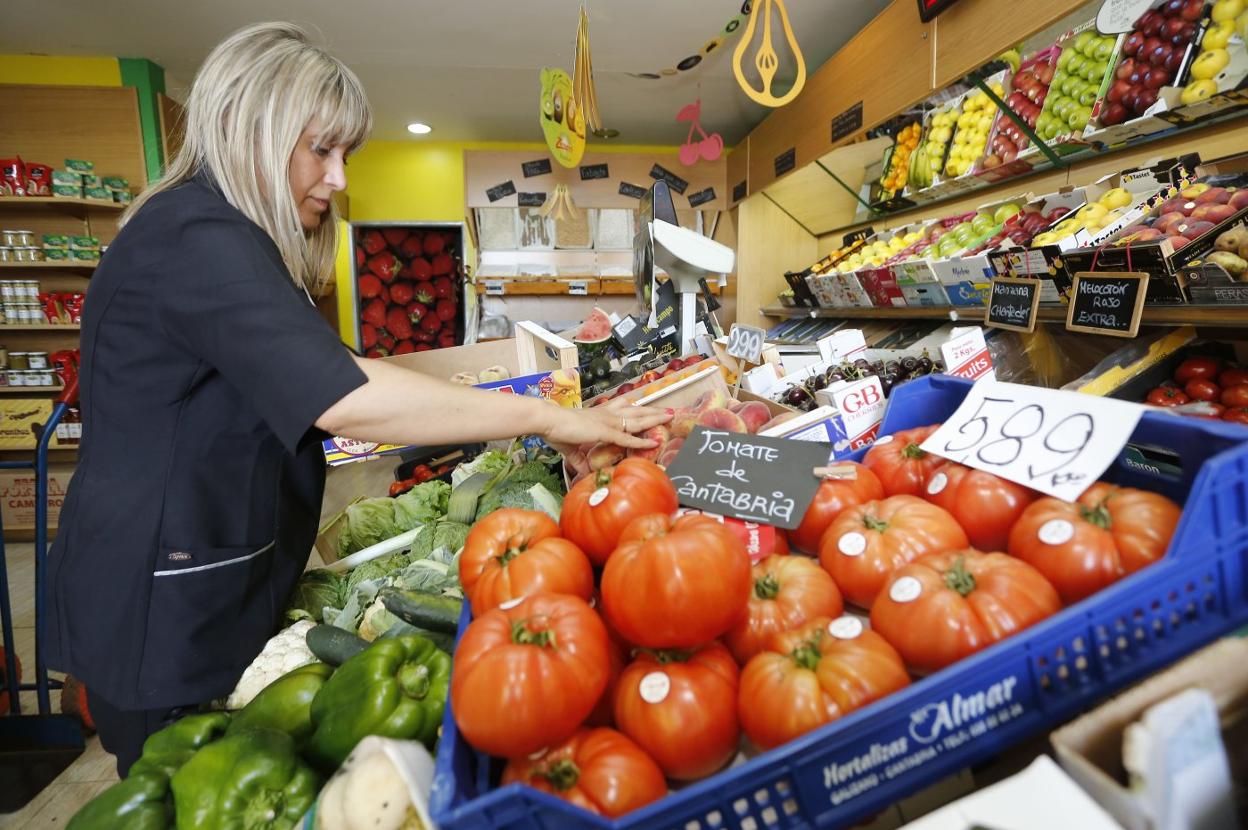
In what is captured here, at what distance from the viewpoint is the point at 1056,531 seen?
76 cm

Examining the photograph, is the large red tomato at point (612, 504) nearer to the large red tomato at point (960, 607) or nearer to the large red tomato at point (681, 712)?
the large red tomato at point (681, 712)

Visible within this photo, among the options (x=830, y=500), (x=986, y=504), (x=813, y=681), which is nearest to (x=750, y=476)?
(x=830, y=500)

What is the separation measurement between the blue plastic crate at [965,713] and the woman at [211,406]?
626mm

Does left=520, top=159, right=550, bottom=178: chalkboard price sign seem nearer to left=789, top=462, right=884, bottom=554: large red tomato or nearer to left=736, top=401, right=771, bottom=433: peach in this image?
left=736, top=401, right=771, bottom=433: peach

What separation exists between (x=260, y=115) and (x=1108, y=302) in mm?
2196

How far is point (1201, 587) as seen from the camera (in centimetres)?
68

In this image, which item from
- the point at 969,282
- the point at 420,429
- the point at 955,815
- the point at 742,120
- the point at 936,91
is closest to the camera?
the point at 955,815

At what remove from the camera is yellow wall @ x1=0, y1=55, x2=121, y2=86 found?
17.4 ft

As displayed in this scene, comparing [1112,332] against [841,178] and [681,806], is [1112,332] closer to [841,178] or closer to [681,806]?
[681,806]

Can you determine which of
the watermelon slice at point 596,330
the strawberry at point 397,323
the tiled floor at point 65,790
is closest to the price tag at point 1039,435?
the watermelon slice at point 596,330

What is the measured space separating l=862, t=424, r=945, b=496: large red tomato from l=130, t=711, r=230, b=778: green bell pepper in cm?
116

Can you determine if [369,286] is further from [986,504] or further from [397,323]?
[986,504]

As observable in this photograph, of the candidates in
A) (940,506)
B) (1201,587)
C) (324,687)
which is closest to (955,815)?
(1201,587)

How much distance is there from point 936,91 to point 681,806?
3.53 m
